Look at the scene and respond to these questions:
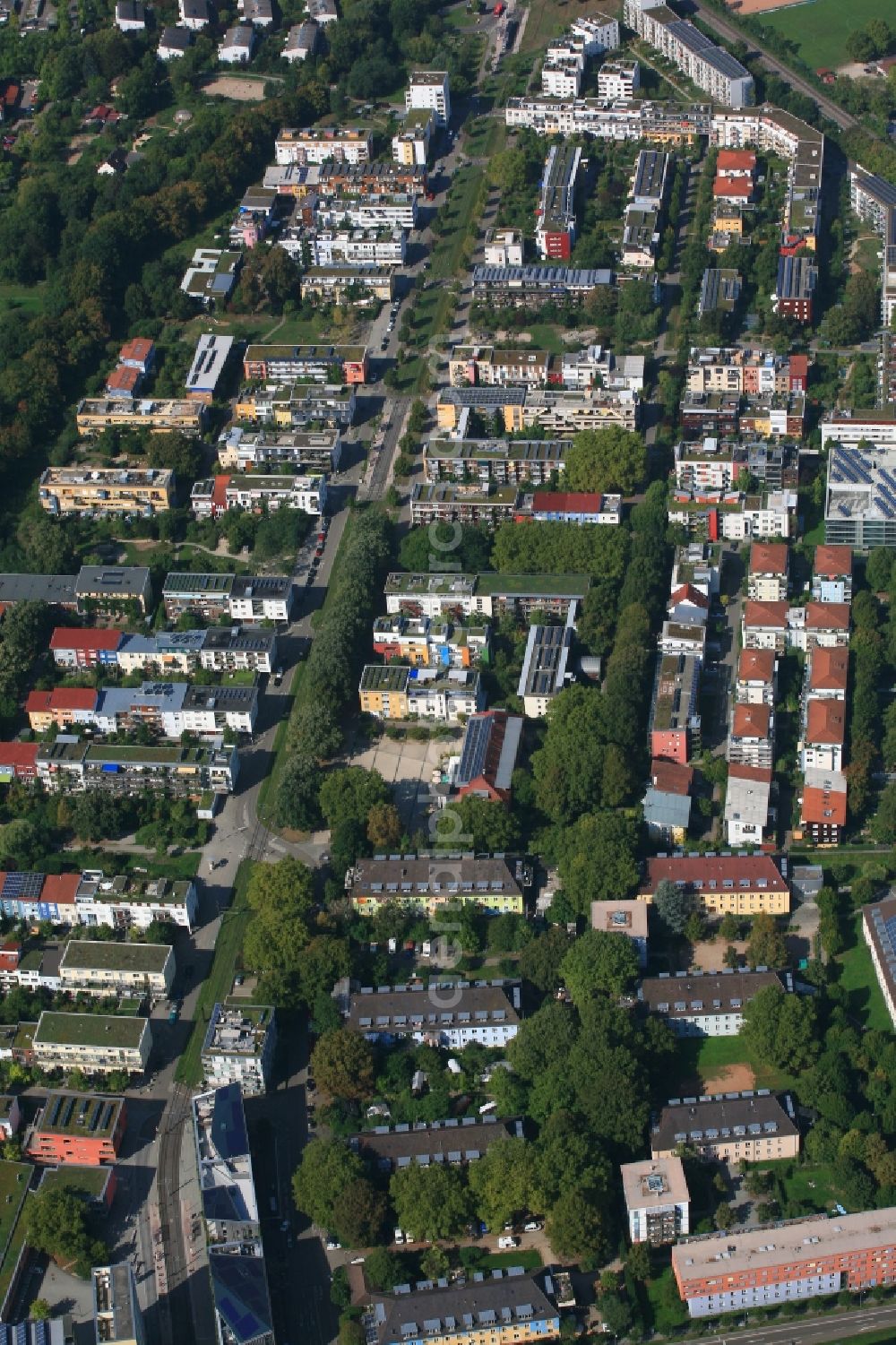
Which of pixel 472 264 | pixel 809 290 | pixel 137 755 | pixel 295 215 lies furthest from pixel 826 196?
pixel 137 755

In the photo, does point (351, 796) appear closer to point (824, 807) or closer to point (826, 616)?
point (824, 807)

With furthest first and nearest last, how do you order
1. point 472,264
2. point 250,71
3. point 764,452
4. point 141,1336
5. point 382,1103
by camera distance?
point 250,71
point 472,264
point 764,452
point 382,1103
point 141,1336

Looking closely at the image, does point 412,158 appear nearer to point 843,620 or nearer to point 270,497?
point 270,497

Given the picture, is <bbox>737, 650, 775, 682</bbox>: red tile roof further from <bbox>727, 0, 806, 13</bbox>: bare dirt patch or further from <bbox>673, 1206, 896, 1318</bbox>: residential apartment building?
<bbox>727, 0, 806, 13</bbox>: bare dirt patch

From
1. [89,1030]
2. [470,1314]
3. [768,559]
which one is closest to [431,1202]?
[470,1314]

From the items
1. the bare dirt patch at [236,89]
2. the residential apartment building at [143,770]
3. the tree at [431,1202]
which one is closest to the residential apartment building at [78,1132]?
the tree at [431,1202]
